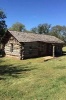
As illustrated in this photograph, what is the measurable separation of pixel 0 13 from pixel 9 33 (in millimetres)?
15967

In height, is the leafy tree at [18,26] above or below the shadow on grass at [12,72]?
above

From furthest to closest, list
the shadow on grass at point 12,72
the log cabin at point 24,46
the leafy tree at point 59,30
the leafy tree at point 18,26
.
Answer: the leafy tree at point 59,30 < the leafy tree at point 18,26 < the log cabin at point 24,46 < the shadow on grass at point 12,72

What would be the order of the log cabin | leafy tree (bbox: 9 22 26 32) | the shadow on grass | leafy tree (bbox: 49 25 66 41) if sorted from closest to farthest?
the shadow on grass < the log cabin < leafy tree (bbox: 9 22 26 32) < leafy tree (bbox: 49 25 66 41)

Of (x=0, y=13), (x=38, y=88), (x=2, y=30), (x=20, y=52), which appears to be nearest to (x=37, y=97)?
(x=38, y=88)

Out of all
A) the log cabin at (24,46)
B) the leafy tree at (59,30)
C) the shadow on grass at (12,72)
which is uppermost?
the leafy tree at (59,30)

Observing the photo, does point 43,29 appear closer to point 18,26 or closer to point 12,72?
point 18,26

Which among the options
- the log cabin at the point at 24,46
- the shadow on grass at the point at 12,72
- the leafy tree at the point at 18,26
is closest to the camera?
the shadow on grass at the point at 12,72

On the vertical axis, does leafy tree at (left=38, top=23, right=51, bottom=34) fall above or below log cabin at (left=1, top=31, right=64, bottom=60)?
above

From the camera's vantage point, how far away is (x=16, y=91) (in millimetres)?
10445

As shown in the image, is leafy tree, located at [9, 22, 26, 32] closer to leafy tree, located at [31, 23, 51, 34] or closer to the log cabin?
leafy tree, located at [31, 23, 51, 34]

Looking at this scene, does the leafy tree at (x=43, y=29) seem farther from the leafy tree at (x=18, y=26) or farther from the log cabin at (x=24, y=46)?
the log cabin at (x=24, y=46)

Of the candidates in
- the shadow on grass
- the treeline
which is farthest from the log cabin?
the treeline

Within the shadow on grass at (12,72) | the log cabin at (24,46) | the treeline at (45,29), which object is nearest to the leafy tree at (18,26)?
the treeline at (45,29)

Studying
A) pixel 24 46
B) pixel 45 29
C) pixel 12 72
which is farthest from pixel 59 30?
pixel 12 72
